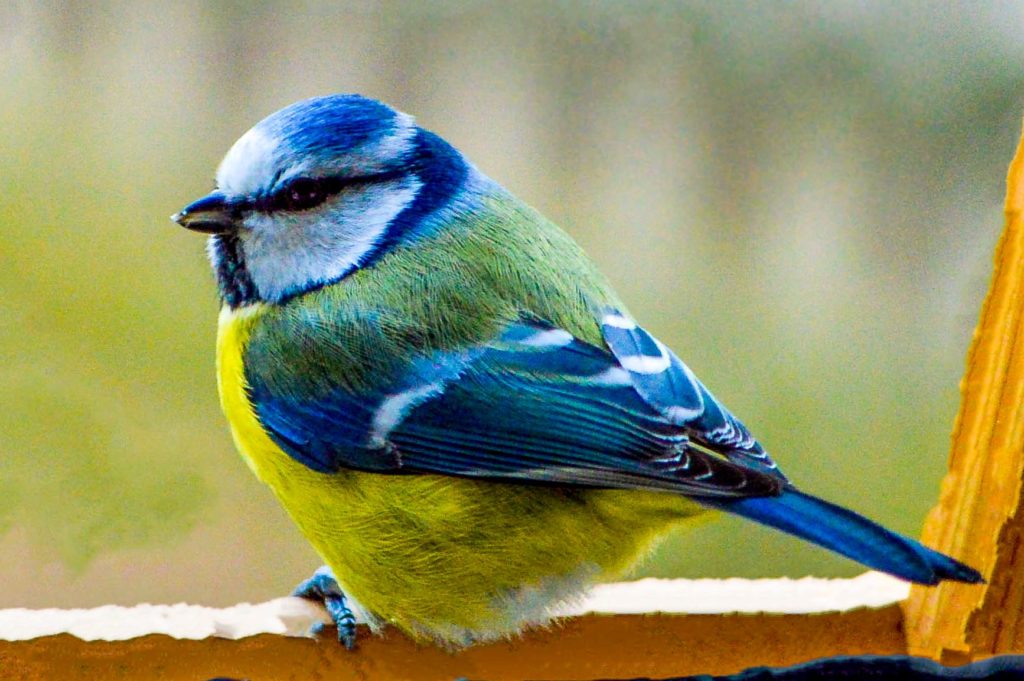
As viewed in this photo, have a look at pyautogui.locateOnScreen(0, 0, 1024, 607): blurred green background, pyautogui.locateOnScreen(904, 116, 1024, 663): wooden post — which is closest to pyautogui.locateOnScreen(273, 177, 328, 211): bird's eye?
pyautogui.locateOnScreen(0, 0, 1024, 607): blurred green background

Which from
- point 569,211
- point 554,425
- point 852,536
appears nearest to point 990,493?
point 852,536

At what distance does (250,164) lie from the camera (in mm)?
1047

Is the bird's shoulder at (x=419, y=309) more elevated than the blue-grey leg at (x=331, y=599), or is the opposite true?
the bird's shoulder at (x=419, y=309)

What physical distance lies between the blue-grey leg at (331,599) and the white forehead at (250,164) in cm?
40

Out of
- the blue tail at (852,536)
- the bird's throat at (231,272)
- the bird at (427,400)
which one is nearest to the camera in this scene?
the blue tail at (852,536)

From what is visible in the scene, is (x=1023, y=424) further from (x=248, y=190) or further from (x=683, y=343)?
(x=248, y=190)

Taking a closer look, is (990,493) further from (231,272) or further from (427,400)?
(231,272)

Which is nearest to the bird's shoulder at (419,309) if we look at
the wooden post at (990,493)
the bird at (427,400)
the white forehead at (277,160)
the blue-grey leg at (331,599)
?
the bird at (427,400)

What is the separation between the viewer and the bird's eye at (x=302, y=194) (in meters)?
1.08

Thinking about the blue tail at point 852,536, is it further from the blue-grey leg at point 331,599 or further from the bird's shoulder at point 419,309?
the blue-grey leg at point 331,599

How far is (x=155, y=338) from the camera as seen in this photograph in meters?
1.21

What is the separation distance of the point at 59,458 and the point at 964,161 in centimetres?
114

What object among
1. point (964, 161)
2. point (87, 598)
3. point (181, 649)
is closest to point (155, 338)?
point (87, 598)

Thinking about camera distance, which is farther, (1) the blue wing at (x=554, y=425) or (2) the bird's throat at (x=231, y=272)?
(2) the bird's throat at (x=231, y=272)
